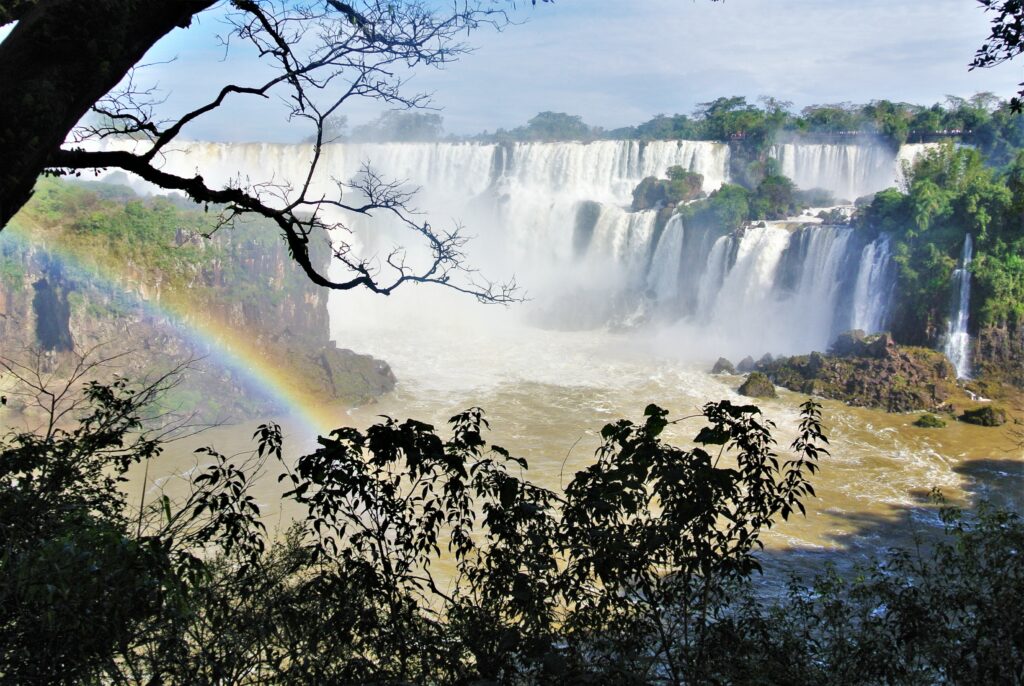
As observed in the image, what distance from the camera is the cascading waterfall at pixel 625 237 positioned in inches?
950

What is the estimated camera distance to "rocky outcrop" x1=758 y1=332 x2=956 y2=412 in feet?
61.5

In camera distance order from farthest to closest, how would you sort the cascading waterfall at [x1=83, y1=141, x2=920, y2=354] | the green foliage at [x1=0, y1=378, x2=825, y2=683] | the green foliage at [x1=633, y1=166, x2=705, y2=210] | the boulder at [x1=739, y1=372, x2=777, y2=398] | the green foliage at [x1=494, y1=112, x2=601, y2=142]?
the green foliage at [x1=494, y1=112, x2=601, y2=142], the green foliage at [x1=633, y1=166, x2=705, y2=210], the cascading waterfall at [x1=83, y1=141, x2=920, y2=354], the boulder at [x1=739, y1=372, x2=777, y2=398], the green foliage at [x1=0, y1=378, x2=825, y2=683]

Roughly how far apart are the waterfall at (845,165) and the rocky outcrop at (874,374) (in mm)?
14256

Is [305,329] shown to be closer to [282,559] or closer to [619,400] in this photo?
[619,400]

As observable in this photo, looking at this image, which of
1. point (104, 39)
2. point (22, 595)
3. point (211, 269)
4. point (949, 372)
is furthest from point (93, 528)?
point (949, 372)

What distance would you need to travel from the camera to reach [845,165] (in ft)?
109

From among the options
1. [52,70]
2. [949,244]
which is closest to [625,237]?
[949,244]

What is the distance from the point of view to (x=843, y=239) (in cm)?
2347

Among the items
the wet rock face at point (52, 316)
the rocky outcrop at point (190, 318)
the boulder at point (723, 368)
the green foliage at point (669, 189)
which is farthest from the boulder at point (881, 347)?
the wet rock face at point (52, 316)

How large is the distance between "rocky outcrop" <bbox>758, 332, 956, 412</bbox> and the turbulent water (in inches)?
29.0

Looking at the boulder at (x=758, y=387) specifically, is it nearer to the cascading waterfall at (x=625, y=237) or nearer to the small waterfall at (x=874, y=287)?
the small waterfall at (x=874, y=287)

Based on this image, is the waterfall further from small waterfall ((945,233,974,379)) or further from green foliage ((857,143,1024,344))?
small waterfall ((945,233,974,379))

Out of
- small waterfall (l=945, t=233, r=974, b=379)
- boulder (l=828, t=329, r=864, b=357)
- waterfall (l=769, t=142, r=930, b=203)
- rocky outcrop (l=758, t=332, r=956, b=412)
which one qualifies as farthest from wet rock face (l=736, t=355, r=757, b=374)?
waterfall (l=769, t=142, r=930, b=203)

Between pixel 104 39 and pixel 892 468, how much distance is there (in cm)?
1554
